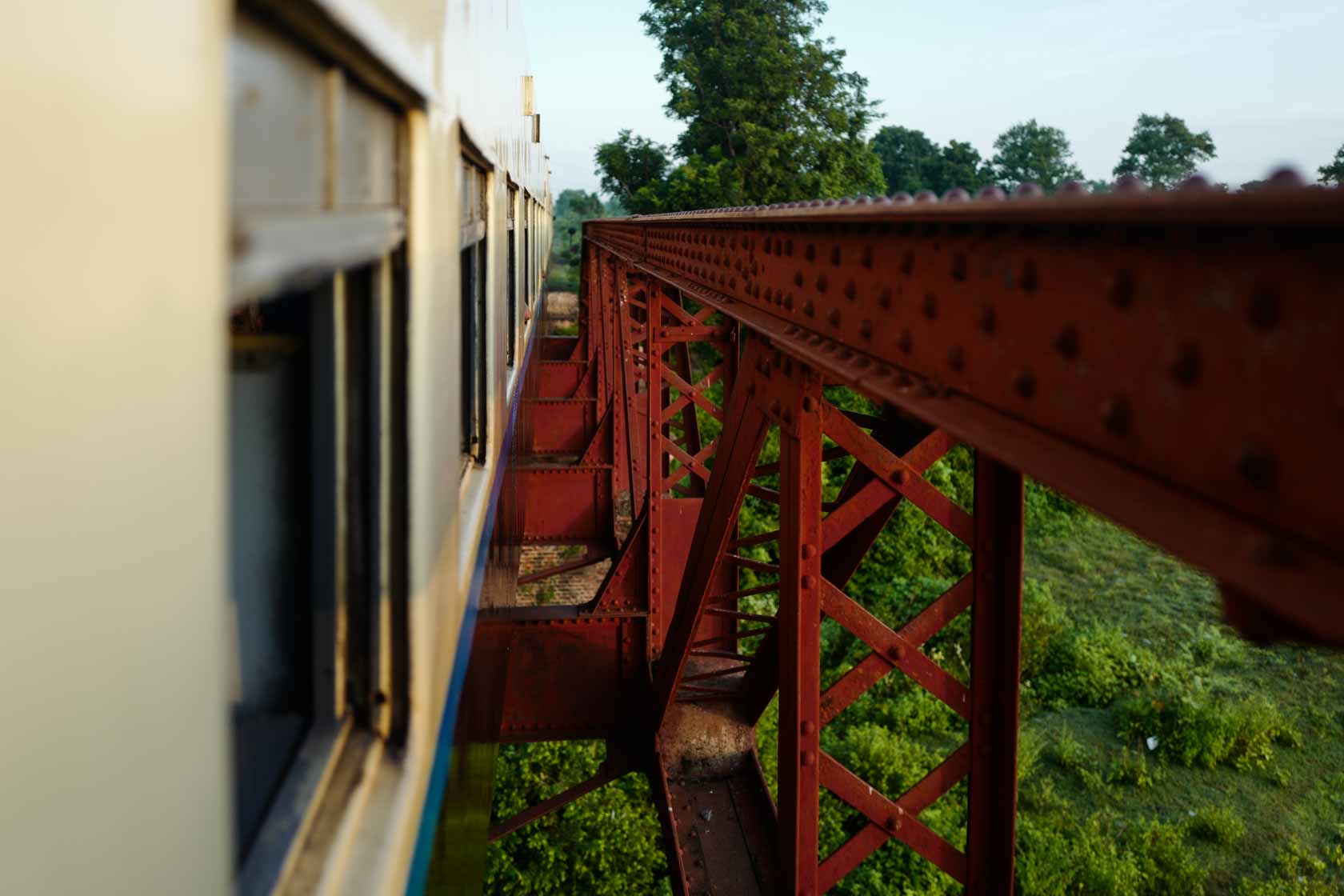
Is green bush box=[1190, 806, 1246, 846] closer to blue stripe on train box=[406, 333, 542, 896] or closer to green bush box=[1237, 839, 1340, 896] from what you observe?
green bush box=[1237, 839, 1340, 896]

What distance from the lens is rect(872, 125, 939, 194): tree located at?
5091 centimetres

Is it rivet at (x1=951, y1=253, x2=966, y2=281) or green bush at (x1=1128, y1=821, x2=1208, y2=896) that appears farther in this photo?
green bush at (x1=1128, y1=821, x2=1208, y2=896)

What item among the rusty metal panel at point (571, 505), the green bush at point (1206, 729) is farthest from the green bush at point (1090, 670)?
the rusty metal panel at point (571, 505)

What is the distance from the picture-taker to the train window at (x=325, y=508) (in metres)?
1.18

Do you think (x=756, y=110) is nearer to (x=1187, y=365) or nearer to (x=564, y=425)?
(x=564, y=425)

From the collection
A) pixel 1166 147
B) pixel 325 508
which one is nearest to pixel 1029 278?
pixel 325 508

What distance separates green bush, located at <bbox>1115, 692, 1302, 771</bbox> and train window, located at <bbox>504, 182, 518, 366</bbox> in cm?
1276

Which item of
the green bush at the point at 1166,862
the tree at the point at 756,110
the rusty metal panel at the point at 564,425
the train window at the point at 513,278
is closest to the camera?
the train window at the point at 513,278

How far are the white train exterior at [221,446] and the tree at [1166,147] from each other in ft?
212

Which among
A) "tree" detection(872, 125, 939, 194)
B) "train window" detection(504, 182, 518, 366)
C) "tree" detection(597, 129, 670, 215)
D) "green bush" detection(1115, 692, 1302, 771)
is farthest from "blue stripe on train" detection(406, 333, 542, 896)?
"tree" detection(872, 125, 939, 194)

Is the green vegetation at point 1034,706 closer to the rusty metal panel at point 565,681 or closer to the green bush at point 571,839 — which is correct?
the green bush at point 571,839

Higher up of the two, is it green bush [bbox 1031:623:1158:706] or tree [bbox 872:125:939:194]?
tree [bbox 872:125:939:194]

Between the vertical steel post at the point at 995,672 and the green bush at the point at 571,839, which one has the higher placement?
the vertical steel post at the point at 995,672

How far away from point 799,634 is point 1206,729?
14.7 m
